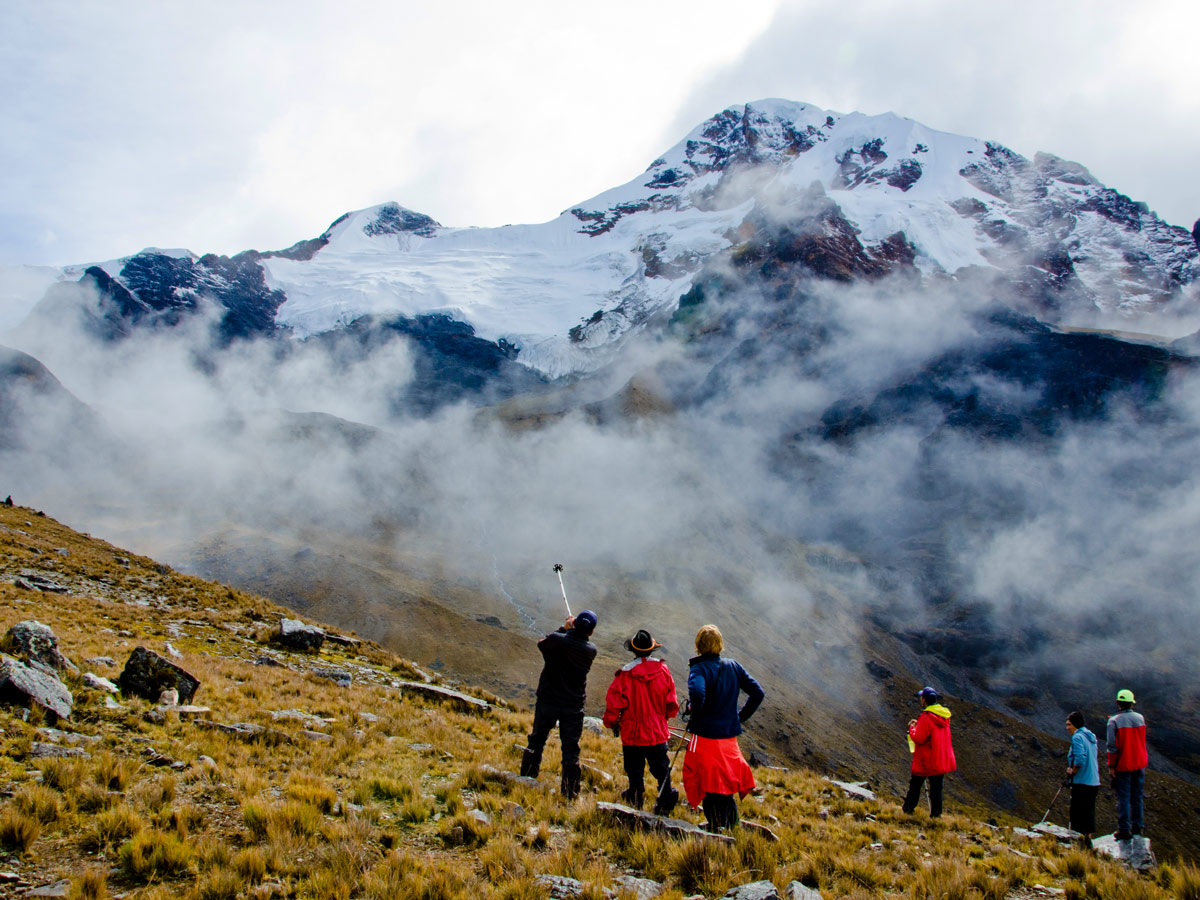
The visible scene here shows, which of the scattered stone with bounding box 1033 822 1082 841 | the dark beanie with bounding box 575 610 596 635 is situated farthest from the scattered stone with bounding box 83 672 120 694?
the scattered stone with bounding box 1033 822 1082 841

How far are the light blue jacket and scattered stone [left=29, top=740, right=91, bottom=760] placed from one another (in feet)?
47.2

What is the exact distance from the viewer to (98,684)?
8703mm

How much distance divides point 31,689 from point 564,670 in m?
6.33

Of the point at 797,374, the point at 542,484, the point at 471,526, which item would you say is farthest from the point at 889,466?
the point at 471,526

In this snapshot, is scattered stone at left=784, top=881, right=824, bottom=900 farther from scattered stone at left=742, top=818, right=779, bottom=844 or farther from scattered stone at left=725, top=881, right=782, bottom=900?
scattered stone at left=742, top=818, right=779, bottom=844

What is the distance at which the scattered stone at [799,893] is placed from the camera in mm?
5195

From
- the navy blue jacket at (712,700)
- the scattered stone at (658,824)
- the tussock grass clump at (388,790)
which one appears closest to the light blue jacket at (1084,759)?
the navy blue jacket at (712,700)

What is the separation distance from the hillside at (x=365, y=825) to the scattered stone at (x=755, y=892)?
23 cm

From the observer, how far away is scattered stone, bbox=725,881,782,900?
Answer: 495cm

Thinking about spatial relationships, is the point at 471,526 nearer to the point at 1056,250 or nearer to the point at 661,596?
the point at 661,596

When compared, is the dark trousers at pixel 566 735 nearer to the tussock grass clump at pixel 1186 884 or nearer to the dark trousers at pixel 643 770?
the dark trousers at pixel 643 770

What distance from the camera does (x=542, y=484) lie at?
94750mm

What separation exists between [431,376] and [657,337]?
6191 cm

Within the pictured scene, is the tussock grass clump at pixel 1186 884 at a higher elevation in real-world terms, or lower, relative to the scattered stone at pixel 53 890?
higher
